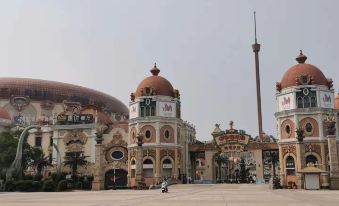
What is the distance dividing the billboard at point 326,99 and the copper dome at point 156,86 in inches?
892

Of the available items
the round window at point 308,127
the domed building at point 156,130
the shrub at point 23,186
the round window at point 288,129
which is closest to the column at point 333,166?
the round window at point 308,127

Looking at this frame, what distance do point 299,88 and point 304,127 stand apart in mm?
5486

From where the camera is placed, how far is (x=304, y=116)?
58031mm

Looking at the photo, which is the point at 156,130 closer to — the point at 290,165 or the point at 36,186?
the point at 290,165

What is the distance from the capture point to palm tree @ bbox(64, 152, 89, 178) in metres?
65.8

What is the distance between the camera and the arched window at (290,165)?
57750 millimetres

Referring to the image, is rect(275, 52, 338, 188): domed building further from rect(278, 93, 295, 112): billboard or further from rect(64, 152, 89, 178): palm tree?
rect(64, 152, 89, 178): palm tree

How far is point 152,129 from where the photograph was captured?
64.7 m

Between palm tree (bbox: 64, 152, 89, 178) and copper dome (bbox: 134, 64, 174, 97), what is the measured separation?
1356 cm

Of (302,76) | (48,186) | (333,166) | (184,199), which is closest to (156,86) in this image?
(302,76)

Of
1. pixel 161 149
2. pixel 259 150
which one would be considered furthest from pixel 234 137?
pixel 161 149

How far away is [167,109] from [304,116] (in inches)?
810

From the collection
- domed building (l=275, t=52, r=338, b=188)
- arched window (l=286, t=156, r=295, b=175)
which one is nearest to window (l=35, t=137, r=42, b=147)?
domed building (l=275, t=52, r=338, b=188)

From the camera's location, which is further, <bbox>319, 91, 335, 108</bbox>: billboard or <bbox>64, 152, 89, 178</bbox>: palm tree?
<bbox>64, 152, 89, 178</bbox>: palm tree
